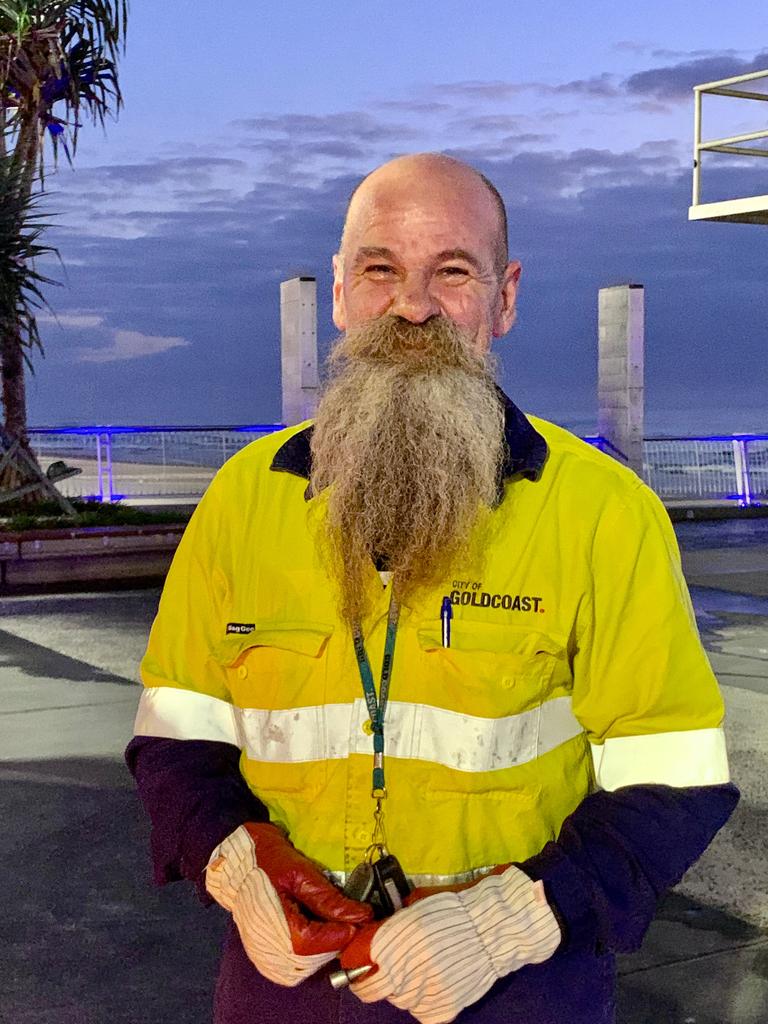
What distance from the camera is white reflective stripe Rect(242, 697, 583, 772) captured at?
6.23ft

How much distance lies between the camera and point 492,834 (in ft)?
6.24

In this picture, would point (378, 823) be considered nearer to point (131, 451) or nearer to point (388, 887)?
point (388, 887)

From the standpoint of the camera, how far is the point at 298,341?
55.9 ft

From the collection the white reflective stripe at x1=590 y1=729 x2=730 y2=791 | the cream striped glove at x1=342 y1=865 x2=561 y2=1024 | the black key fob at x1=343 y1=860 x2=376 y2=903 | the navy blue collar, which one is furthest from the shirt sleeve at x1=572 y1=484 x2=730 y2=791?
Answer: the black key fob at x1=343 y1=860 x2=376 y2=903

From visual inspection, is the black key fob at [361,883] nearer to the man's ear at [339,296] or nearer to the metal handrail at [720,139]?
the man's ear at [339,296]

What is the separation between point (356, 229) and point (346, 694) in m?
0.76

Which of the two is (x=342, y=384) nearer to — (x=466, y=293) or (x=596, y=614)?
(x=466, y=293)

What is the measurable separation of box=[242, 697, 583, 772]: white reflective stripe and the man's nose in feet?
1.99

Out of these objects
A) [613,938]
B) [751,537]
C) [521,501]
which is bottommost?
[751,537]

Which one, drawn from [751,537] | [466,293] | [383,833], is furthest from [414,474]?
[751,537]

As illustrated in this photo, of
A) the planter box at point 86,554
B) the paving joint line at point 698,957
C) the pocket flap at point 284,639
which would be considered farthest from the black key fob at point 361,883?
the planter box at point 86,554

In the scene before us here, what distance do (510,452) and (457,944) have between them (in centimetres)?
74

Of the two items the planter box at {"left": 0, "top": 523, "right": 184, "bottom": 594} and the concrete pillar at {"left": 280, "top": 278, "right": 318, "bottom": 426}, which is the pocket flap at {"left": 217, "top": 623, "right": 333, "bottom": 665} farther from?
the concrete pillar at {"left": 280, "top": 278, "right": 318, "bottom": 426}

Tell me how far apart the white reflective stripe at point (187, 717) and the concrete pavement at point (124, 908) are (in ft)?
6.37
